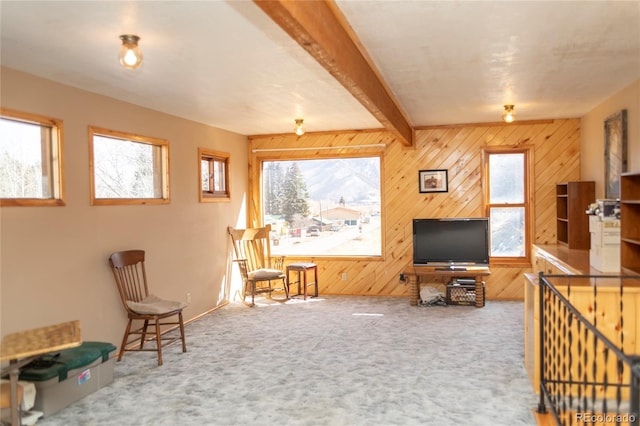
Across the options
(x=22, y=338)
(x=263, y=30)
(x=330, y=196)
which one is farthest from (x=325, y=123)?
(x=22, y=338)

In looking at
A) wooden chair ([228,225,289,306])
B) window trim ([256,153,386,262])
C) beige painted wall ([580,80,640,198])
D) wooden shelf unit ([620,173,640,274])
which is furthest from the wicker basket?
wooden shelf unit ([620,173,640,274])

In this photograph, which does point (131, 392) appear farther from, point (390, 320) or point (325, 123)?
point (325, 123)

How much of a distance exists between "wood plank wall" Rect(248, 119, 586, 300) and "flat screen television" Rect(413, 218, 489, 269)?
37 centimetres

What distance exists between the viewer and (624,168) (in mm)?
4773

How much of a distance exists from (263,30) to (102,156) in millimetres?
2498

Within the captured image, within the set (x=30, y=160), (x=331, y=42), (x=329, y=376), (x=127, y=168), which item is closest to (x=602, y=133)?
(x=329, y=376)

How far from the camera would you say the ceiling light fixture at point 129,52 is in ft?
9.84

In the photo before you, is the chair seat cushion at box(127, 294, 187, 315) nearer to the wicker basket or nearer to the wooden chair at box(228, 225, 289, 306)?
the wooden chair at box(228, 225, 289, 306)

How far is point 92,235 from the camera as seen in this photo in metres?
4.50

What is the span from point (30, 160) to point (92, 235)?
86 centimetres

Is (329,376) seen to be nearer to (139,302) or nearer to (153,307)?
(153,307)

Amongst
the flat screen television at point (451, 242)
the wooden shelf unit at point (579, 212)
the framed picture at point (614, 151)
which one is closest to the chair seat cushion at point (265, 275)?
the flat screen television at point (451, 242)

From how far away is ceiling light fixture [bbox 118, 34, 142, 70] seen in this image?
300 centimetres

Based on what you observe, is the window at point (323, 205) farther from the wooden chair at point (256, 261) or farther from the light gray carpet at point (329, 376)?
the light gray carpet at point (329, 376)
